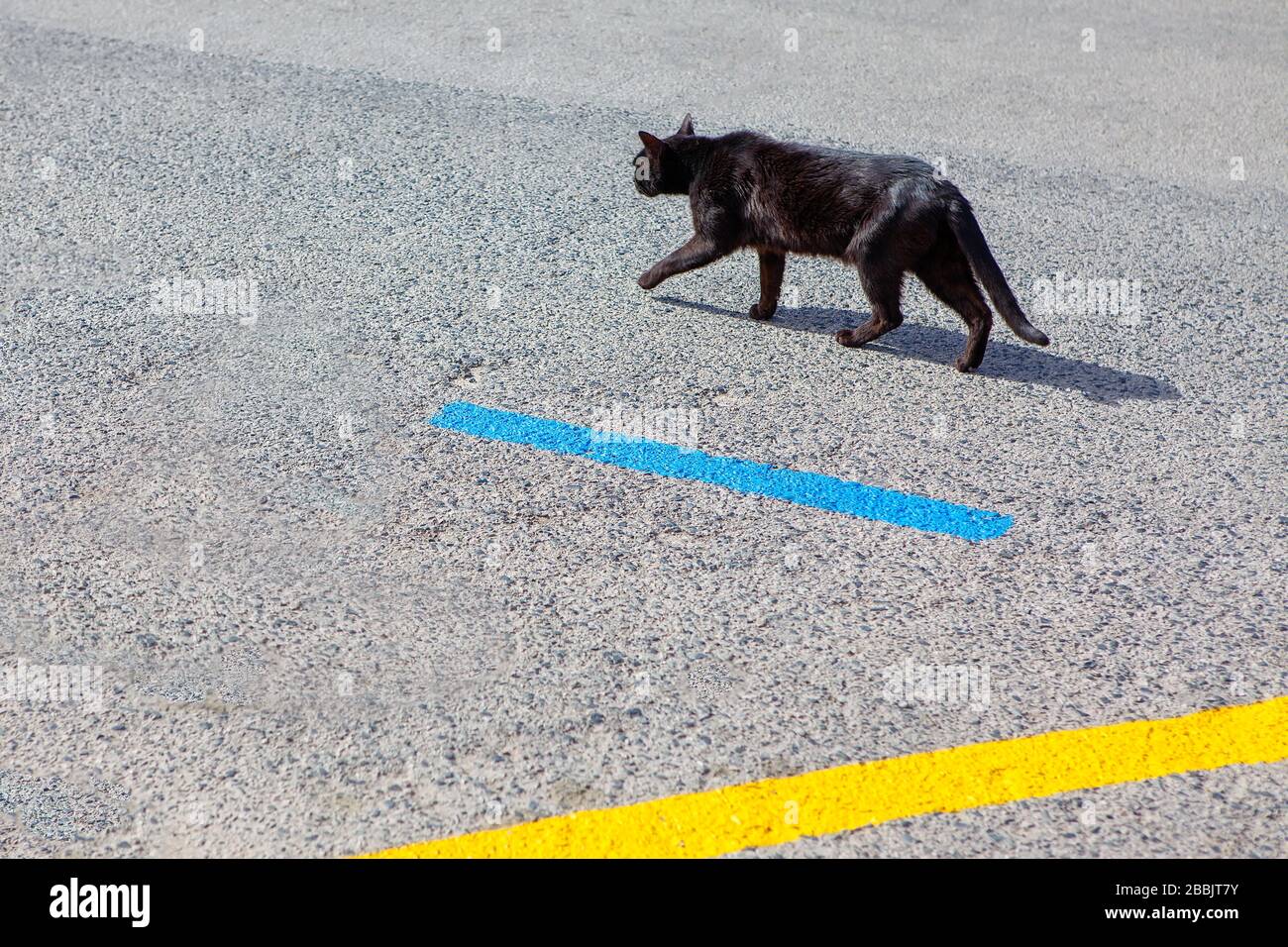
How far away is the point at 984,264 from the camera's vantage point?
4805 mm

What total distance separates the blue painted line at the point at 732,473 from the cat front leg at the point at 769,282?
49.7 inches

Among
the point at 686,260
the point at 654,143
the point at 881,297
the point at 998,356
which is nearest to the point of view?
the point at 881,297

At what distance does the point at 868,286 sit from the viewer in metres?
5.02

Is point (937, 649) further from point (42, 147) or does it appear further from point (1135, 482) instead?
point (42, 147)

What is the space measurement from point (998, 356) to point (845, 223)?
826mm

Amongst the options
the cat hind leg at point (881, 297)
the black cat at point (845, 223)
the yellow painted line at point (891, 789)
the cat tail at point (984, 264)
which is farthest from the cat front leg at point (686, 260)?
the yellow painted line at point (891, 789)

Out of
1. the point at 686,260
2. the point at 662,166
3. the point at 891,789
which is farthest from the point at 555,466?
the point at 662,166

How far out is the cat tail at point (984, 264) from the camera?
4.80 meters

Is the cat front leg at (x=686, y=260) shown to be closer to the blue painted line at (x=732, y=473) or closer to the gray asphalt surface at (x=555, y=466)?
the gray asphalt surface at (x=555, y=466)

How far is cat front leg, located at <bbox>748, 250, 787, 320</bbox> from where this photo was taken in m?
5.41

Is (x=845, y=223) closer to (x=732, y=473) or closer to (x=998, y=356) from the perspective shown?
(x=998, y=356)

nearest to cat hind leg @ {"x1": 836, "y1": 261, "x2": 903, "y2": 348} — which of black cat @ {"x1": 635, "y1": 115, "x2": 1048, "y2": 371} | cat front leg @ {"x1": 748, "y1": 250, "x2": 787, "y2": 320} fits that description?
black cat @ {"x1": 635, "y1": 115, "x2": 1048, "y2": 371}
